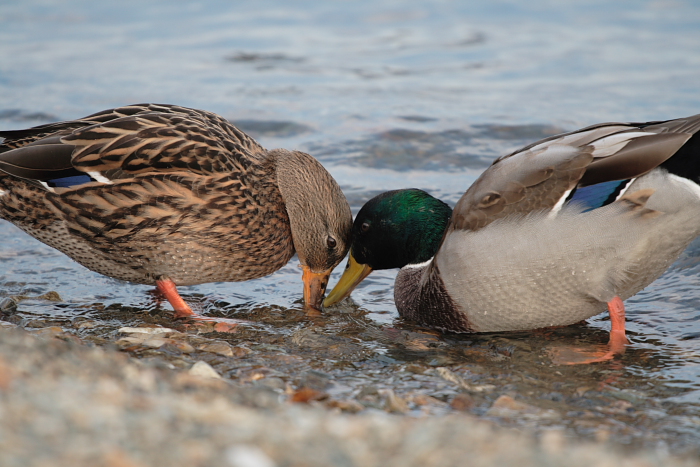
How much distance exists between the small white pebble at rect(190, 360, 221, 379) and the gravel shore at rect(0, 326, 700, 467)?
1070mm

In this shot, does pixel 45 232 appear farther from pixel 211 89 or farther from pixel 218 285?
pixel 211 89

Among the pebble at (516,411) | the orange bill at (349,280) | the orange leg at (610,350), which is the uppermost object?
the orange bill at (349,280)

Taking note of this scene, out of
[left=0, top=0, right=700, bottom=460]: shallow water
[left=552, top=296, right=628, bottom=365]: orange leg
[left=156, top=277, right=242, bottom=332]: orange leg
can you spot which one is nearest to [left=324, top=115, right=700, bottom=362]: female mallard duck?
[left=552, top=296, right=628, bottom=365]: orange leg

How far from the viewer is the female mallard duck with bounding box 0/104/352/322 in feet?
15.0

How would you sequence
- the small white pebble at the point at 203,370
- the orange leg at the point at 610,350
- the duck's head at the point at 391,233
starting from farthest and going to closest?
the duck's head at the point at 391,233
the orange leg at the point at 610,350
the small white pebble at the point at 203,370

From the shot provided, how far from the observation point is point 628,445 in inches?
126

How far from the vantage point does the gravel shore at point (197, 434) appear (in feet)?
6.74

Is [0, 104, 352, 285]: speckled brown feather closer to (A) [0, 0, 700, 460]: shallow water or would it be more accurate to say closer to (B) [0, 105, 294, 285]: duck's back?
(B) [0, 105, 294, 285]: duck's back

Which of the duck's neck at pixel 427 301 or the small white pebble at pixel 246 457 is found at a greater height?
the small white pebble at pixel 246 457

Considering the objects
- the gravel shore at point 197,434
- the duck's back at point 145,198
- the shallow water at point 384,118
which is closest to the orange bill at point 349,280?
the shallow water at point 384,118

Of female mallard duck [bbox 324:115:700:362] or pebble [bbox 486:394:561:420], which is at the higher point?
female mallard duck [bbox 324:115:700:362]

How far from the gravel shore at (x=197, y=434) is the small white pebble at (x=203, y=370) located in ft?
3.51

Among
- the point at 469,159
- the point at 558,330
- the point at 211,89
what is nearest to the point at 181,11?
the point at 211,89

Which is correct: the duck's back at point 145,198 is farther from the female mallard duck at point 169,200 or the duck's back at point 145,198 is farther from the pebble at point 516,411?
the pebble at point 516,411
